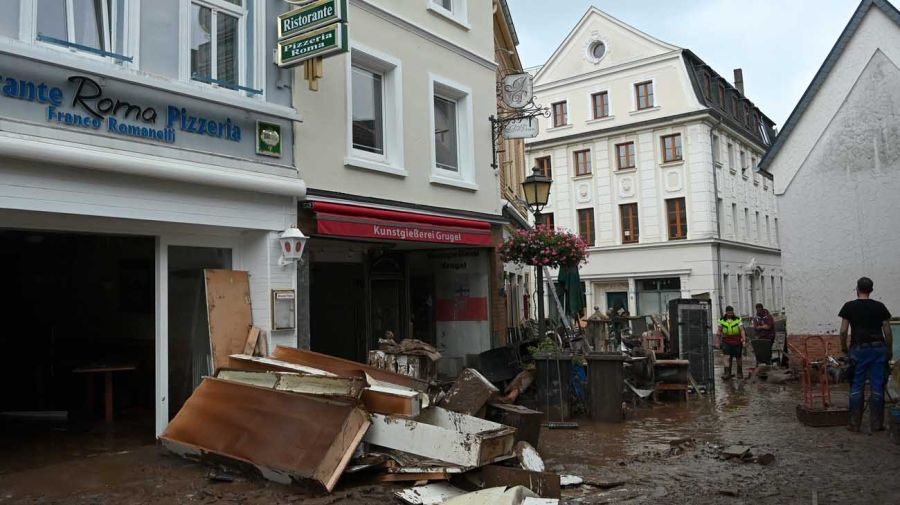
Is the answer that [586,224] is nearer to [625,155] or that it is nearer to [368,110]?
[625,155]

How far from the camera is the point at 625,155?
34.5 metres

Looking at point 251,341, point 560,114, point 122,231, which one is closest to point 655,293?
point 560,114


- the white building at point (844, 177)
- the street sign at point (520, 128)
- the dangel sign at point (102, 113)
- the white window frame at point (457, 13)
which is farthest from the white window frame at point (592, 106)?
the dangel sign at point (102, 113)

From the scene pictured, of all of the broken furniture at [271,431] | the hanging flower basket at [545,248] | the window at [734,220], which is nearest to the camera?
the broken furniture at [271,431]

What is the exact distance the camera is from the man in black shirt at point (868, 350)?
8.86m

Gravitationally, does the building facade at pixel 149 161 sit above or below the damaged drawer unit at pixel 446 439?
above

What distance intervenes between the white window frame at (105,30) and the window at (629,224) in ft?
95.8

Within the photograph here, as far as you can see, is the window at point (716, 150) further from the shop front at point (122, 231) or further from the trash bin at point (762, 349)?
the shop front at point (122, 231)

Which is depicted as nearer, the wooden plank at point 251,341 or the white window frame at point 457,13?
the wooden plank at point 251,341

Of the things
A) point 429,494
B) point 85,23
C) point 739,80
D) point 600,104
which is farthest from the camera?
point 739,80

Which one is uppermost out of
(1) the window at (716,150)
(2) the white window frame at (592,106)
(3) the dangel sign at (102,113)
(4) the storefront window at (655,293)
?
(2) the white window frame at (592,106)

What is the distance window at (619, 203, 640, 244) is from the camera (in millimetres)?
34281

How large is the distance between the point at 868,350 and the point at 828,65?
29.4 ft

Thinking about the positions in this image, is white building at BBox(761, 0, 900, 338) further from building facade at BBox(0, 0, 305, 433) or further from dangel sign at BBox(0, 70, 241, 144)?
dangel sign at BBox(0, 70, 241, 144)
